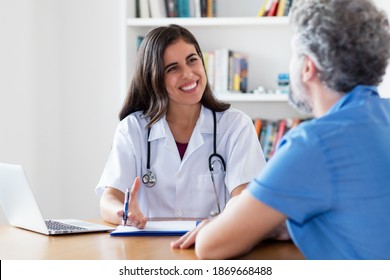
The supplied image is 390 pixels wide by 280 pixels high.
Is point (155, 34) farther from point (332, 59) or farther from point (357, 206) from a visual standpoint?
point (357, 206)

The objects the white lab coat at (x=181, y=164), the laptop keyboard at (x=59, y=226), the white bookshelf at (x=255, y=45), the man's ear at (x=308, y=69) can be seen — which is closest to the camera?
the man's ear at (x=308, y=69)

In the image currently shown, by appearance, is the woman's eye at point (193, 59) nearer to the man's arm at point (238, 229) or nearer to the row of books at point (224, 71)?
the man's arm at point (238, 229)

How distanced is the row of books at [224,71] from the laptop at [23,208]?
6.74ft

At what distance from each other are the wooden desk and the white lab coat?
21.8 inches

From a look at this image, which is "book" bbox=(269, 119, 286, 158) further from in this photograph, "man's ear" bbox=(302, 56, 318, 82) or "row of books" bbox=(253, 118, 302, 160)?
"man's ear" bbox=(302, 56, 318, 82)

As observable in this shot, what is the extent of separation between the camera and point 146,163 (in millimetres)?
2549

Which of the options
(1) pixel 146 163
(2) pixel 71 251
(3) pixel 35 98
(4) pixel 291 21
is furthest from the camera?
(3) pixel 35 98

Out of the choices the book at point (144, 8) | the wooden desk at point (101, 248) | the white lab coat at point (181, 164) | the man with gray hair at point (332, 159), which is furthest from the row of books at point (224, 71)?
the man with gray hair at point (332, 159)

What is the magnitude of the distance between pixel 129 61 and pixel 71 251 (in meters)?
2.49

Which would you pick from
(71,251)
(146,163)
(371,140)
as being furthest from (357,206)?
(146,163)

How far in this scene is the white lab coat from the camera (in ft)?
8.14

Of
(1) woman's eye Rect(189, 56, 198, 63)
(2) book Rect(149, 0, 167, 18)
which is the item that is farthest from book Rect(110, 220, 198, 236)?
(2) book Rect(149, 0, 167, 18)

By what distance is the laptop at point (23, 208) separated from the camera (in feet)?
6.51

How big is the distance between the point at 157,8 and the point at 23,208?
7.51 ft
